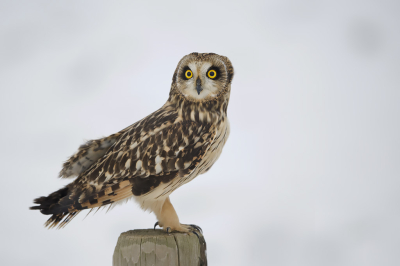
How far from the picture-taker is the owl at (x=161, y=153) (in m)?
2.11

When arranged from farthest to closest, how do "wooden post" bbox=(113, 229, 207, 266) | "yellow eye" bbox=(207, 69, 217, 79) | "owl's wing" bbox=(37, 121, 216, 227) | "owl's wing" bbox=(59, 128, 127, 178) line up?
"owl's wing" bbox=(59, 128, 127, 178) < "yellow eye" bbox=(207, 69, 217, 79) < "owl's wing" bbox=(37, 121, 216, 227) < "wooden post" bbox=(113, 229, 207, 266)

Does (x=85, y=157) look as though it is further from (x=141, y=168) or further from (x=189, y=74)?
(x=189, y=74)

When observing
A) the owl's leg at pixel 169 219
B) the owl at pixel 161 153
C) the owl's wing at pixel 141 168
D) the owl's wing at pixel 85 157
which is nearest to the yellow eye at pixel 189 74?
the owl at pixel 161 153

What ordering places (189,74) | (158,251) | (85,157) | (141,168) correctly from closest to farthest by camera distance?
(158,251) → (141,168) → (189,74) → (85,157)

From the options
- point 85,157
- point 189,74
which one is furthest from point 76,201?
point 189,74

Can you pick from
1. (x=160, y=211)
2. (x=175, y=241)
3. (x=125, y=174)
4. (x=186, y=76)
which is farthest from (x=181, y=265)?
(x=186, y=76)

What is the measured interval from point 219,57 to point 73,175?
114cm

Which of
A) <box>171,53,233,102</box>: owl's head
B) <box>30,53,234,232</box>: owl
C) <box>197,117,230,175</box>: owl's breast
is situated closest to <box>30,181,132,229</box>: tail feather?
<box>30,53,234,232</box>: owl

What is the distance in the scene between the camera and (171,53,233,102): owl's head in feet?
7.18

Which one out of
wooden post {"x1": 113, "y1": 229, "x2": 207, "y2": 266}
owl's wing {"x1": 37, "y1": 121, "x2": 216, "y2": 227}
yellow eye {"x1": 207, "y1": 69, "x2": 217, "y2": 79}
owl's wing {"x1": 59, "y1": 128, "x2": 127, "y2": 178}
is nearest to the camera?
wooden post {"x1": 113, "y1": 229, "x2": 207, "y2": 266}

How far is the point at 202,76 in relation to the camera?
2.20 m

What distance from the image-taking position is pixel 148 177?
2.12 meters

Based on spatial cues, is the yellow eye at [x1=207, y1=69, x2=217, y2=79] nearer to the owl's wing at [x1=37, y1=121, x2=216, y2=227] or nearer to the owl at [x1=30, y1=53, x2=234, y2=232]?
the owl at [x1=30, y1=53, x2=234, y2=232]

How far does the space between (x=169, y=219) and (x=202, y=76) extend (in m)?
0.87
